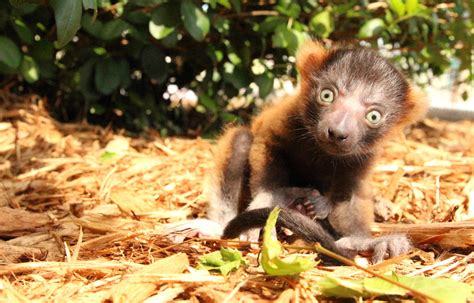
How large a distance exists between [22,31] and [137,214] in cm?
174

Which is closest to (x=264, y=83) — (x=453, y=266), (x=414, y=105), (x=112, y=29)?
(x=112, y=29)

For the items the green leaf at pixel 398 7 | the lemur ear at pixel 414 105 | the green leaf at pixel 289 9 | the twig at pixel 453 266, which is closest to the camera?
the twig at pixel 453 266

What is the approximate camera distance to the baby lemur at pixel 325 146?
128 inches

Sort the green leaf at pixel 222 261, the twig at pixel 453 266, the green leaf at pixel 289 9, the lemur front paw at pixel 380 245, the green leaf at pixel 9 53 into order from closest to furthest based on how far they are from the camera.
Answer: the green leaf at pixel 222 261 → the twig at pixel 453 266 → the lemur front paw at pixel 380 245 → the green leaf at pixel 9 53 → the green leaf at pixel 289 9

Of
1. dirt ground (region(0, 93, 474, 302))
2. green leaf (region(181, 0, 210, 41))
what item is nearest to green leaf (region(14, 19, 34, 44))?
dirt ground (region(0, 93, 474, 302))

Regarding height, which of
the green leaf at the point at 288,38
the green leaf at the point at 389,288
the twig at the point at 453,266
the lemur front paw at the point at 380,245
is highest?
the green leaf at the point at 288,38

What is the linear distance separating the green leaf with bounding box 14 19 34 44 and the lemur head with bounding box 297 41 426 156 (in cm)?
211

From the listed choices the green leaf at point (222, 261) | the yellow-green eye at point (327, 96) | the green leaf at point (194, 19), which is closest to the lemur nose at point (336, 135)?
the yellow-green eye at point (327, 96)

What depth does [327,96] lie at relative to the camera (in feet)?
11.0

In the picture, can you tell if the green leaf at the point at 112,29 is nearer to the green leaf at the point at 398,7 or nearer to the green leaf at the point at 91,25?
the green leaf at the point at 91,25

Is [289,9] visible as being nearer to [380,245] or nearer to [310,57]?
[310,57]

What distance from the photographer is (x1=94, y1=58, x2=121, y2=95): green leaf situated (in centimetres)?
468

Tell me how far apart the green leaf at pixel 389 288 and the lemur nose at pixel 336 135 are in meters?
1.11

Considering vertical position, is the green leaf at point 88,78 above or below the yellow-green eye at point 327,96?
Answer: below
